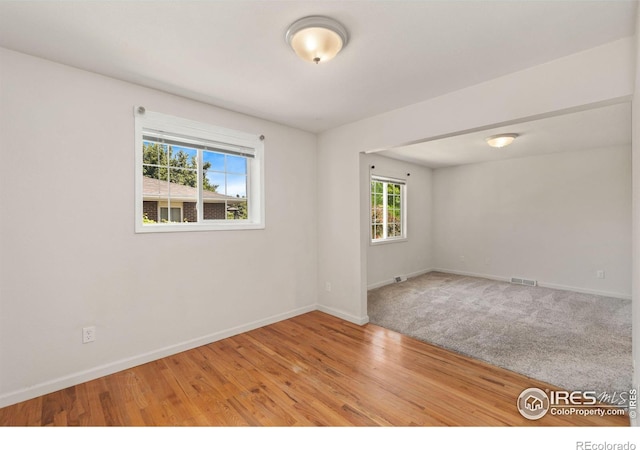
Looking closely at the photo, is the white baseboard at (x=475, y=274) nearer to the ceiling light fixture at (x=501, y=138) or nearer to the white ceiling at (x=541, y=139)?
the white ceiling at (x=541, y=139)

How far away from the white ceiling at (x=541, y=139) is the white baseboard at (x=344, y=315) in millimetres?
2707

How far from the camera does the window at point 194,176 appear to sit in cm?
264

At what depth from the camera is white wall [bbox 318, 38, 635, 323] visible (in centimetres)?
193

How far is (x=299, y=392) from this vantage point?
2109 mm

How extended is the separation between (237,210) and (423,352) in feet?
8.15

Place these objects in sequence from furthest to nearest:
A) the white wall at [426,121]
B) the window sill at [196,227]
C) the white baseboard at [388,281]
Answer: the white baseboard at [388,281] → the window sill at [196,227] → the white wall at [426,121]

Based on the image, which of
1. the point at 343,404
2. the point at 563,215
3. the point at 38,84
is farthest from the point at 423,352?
the point at 563,215

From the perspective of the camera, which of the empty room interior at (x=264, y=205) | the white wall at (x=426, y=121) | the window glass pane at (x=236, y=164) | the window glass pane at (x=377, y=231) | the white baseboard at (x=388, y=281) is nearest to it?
the empty room interior at (x=264, y=205)

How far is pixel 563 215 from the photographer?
5062 millimetres

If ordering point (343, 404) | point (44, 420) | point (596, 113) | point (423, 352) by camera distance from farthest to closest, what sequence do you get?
1. point (596, 113)
2. point (423, 352)
3. point (343, 404)
4. point (44, 420)

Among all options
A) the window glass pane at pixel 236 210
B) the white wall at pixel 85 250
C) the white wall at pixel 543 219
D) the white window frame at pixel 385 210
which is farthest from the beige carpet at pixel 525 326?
the white wall at pixel 85 250

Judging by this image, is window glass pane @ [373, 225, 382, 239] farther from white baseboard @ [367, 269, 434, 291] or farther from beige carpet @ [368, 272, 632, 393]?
beige carpet @ [368, 272, 632, 393]

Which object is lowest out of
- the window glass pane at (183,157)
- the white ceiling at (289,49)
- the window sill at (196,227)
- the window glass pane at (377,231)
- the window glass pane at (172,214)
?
the window glass pane at (377,231)
